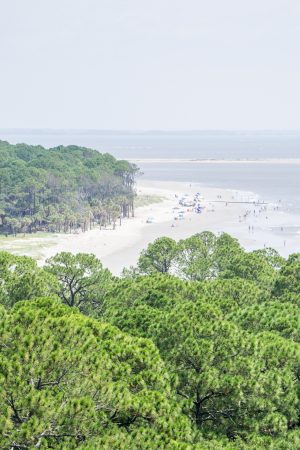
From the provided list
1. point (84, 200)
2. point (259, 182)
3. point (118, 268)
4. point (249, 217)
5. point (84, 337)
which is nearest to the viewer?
point (84, 337)

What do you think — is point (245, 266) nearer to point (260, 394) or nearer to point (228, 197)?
point (260, 394)

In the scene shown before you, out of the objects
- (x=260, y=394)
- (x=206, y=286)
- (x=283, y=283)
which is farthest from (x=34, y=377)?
(x=283, y=283)

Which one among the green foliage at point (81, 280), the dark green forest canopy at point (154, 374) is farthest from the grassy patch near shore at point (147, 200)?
the dark green forest canopy at point (154, 374)

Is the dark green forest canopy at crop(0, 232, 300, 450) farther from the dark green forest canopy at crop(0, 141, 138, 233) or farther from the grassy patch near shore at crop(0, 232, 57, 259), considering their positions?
the dark green forest canopy at crop(0, 141, 138, 233)

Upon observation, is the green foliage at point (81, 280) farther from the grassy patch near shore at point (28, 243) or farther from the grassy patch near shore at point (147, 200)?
the grassy patch near shore at point (147, 200)

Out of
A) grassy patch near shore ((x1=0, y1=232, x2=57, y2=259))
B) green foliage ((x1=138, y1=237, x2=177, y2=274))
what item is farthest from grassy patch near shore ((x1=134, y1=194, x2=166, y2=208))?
green foliage ((x1=138, y1=237, x2=177, y2=274))

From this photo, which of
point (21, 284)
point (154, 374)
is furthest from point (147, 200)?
point (154, 374)

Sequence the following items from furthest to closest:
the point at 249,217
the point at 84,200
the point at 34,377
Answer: the point at 84,200 → the point at 249,217 → the point at 34,377
